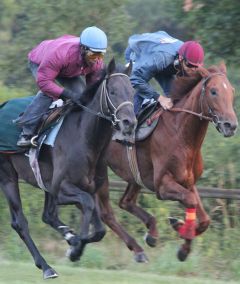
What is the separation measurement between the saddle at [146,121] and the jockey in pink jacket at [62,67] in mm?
916

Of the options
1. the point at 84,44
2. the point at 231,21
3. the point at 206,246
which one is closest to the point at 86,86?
the point at 84,44

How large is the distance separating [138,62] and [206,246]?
8.69ft

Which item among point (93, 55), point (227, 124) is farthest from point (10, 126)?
point (227, 124)

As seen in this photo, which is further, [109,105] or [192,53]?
[192,53]

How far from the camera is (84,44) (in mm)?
7984

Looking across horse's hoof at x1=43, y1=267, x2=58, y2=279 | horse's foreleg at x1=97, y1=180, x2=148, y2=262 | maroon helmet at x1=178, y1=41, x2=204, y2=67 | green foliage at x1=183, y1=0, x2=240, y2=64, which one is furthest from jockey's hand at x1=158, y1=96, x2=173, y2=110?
green foliage at x1=183, y1=0, x2=240, y2=64

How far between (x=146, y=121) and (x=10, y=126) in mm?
1551

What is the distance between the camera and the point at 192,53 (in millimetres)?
8773

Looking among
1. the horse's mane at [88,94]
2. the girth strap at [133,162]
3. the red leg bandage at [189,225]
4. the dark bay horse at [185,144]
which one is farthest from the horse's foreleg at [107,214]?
the horse's mane at [88,94]

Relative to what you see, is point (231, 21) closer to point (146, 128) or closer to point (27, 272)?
point (146, 128)

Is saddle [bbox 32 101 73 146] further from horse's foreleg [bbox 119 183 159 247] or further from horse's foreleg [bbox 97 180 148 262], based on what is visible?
horse's foreleg [bbox 119 183 159 247]

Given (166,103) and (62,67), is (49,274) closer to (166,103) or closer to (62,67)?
(62,67)

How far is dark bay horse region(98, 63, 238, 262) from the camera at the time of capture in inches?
332

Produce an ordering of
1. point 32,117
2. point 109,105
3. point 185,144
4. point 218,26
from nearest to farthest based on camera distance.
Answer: point 109,105
point 32,117
point 185,144
point 218,26
